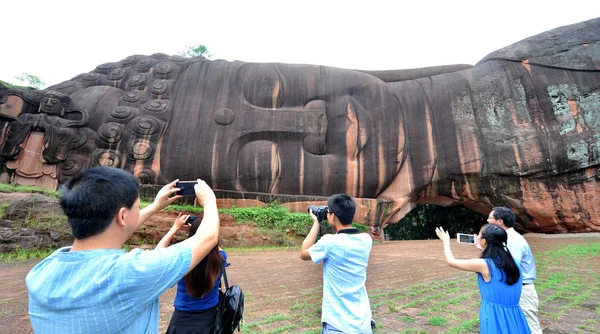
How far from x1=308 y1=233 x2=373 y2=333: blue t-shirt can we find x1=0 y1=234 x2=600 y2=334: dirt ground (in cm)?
140

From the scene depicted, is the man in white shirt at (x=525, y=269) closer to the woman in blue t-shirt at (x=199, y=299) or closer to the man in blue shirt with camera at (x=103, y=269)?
the woman in blue t-shirt at (x=199, y=299)

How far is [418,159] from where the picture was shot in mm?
11500

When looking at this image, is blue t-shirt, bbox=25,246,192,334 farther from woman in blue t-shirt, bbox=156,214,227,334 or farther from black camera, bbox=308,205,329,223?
black camera, bbox=308,205,329,223

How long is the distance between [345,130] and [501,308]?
30.4 feet

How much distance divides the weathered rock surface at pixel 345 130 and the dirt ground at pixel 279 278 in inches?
115

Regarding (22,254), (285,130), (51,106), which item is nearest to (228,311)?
(22,254)

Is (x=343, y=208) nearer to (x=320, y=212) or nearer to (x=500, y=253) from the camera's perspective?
(x=320, y=212)

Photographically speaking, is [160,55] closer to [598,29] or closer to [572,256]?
[572,256]

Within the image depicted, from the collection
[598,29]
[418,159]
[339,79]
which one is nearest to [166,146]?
[339,79]

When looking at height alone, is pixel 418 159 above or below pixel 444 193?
above

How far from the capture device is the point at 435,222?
22.5 metres

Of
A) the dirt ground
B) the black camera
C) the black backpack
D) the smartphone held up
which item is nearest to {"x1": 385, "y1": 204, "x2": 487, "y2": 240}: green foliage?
the dirt ground

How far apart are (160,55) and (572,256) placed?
13.6 m

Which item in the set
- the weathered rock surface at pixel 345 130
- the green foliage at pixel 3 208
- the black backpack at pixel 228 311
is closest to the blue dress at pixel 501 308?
the black backpack at pixel 228 311
